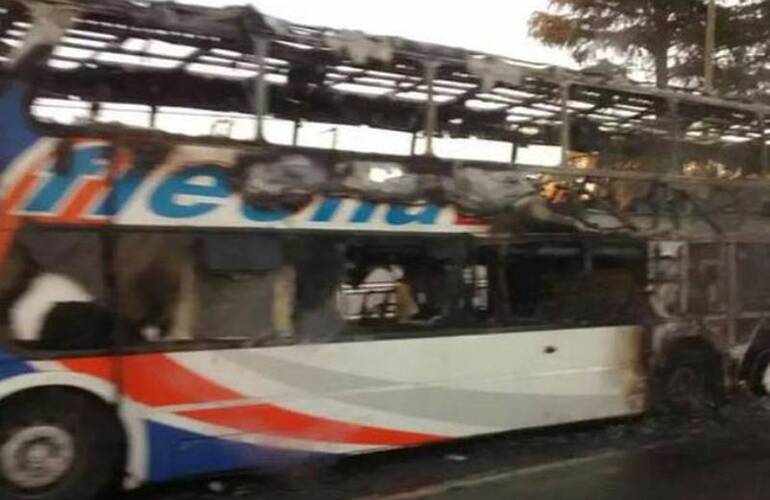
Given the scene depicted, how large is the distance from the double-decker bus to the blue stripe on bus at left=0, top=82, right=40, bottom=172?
0.02 metres

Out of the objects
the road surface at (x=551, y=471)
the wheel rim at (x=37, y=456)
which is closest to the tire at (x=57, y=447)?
the wheel rim at (x=37, y=456)

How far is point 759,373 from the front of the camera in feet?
35.8

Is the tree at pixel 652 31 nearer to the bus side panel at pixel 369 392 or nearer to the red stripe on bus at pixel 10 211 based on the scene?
the bus side panel at pixel 369 392

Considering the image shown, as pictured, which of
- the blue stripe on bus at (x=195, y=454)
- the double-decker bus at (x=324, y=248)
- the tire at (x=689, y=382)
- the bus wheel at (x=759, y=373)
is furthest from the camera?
the bus wheel at (x=759, y=373)

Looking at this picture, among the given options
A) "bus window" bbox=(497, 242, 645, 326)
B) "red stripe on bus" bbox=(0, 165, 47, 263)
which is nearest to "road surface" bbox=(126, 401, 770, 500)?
"bus window" bbox=(497, 242, 645, 326)

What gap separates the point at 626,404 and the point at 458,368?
217 centimetres

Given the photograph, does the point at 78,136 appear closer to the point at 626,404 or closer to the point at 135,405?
the point at 135,405

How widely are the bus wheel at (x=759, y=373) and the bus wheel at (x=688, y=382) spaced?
0.70m

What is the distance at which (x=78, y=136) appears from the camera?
6.41 m

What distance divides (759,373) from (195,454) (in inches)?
262

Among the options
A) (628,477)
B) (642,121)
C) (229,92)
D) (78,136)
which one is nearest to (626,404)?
(628,477)

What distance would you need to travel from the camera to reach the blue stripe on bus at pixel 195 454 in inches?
263

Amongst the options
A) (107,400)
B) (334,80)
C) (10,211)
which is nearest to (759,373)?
(334,80)

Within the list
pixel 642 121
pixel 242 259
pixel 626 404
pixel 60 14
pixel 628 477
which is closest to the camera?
pixel 60 14
